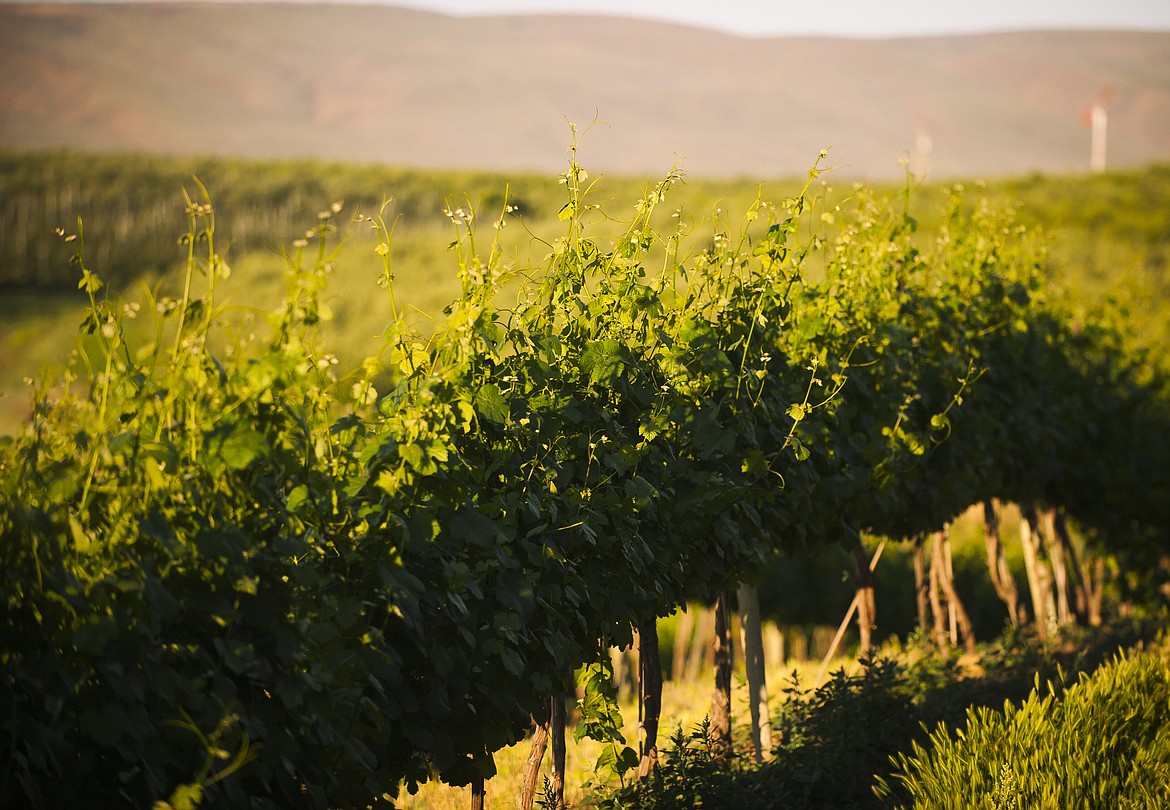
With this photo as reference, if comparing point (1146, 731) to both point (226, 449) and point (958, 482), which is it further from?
point (226, 449)

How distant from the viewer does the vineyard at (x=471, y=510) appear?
2387 millimetres

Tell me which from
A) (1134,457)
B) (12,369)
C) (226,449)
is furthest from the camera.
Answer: (12,369)

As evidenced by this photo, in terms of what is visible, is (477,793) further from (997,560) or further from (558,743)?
(997,560)

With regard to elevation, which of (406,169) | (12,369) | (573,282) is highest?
Answer: (406,169)

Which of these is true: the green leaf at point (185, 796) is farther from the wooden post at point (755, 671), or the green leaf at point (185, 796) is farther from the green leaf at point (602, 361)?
the wooden post at point (755, 671)

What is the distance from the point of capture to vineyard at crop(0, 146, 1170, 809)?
2.39 meters

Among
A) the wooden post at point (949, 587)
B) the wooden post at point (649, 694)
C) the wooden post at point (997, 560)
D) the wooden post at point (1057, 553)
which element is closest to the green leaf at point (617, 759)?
the wooden post at point (649, 694)

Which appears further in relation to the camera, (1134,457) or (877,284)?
(1134,457)

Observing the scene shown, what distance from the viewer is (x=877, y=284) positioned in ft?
17.8

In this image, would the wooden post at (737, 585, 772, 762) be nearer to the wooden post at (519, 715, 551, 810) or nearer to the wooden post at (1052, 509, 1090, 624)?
the wooden post at (519, 715, 551, 810)

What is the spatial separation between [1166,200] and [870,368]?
40214mm

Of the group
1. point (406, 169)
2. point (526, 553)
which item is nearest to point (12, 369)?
point (406, 169)

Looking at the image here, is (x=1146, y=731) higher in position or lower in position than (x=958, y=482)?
lower

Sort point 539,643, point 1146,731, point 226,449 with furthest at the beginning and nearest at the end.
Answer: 1. point 1146,731
2. point 539,643
3. point 226,449
